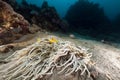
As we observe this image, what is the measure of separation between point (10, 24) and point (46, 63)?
10.7 ft

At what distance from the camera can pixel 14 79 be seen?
291cm

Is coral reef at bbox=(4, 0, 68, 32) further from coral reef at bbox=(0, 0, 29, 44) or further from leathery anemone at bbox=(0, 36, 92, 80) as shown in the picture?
leathery anemone at bbox=(0, 36, 92, 80)

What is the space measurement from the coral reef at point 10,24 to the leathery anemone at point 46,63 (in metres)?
2.24

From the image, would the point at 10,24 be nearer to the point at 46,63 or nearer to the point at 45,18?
the point at 46,63

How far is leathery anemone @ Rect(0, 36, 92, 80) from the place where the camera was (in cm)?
295

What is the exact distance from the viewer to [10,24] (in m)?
5.96

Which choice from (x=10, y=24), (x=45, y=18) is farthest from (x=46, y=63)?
(x=45, y=18)

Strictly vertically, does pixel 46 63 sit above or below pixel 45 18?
below

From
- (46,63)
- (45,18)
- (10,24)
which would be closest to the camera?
(46,63)

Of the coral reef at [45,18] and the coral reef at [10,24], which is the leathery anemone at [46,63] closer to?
the coral reef at [10,24]

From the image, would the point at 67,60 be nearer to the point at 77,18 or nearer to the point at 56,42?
the point at 56,42

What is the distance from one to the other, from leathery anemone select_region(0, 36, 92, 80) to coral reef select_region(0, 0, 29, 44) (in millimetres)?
2242

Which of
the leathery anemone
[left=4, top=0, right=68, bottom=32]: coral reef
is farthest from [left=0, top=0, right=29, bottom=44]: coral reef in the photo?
[left=4, top=0, right=68, bottom=32]: coral reef

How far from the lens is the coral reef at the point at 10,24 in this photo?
222 inches
